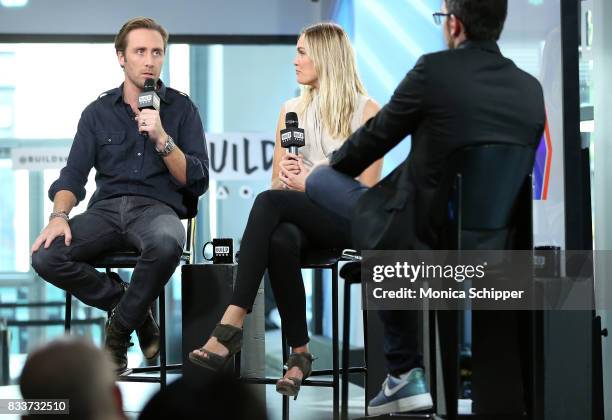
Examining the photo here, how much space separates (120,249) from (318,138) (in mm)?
803

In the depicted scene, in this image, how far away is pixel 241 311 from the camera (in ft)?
9.10

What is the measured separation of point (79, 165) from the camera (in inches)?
134

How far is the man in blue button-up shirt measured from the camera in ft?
10.2

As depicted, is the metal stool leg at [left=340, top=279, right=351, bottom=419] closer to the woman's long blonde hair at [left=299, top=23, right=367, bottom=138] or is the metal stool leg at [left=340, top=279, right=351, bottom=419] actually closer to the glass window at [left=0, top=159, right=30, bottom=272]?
the woman's long blonde hair at [left=299, top=23, right=367, bottom=138]

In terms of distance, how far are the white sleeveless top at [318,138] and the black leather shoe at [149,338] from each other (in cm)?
80

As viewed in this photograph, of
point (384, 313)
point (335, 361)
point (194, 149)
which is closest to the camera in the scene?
point (384, 313)

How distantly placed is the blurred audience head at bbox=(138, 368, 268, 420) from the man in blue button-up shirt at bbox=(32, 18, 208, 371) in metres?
2.16

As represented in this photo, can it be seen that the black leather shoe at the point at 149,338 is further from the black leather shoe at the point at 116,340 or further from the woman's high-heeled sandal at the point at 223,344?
the woman's high-heeled sandal at the point at 223,344

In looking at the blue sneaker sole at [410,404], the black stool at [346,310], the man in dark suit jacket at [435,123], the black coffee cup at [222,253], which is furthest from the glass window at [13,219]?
the blue sneaker sole at [410,404]

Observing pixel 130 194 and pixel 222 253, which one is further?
pixel 222 253

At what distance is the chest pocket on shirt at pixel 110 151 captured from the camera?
338 cm

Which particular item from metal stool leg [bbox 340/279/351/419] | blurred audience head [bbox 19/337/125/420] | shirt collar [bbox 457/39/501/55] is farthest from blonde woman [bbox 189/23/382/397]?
blurred audience head [bbox 19/337/125/420]

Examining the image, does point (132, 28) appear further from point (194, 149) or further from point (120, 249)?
point (120, 249)

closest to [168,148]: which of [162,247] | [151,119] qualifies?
[151,119]
